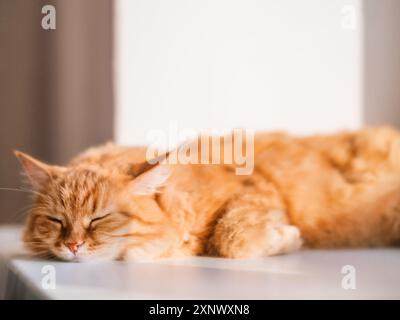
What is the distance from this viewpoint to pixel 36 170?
145 centimetres

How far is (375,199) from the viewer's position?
171 centimetres

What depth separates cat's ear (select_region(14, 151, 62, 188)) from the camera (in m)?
1.43

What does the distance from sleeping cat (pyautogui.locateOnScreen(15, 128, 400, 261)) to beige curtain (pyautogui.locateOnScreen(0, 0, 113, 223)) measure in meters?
0.89

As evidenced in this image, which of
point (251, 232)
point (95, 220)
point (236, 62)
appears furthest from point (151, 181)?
point (236, 62)

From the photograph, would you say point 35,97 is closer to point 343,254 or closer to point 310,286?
point 343,254

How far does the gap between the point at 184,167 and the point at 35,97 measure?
4.08ft

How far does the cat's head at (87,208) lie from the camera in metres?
1.36

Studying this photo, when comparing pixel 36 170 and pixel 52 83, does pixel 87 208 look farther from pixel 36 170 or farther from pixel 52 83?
pixel 52 83

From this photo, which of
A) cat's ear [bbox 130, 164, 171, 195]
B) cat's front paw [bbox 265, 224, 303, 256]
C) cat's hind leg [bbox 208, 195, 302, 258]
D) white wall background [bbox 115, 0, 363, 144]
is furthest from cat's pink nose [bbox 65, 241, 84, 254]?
white wall background [bbox 115, 0, 363, 144]

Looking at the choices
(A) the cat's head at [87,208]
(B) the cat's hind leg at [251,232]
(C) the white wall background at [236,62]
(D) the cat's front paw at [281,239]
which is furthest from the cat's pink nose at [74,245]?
(C) the white wall background at [236,62]

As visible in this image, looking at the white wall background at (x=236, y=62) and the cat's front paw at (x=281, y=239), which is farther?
the white wall background at (x=236, y=62)

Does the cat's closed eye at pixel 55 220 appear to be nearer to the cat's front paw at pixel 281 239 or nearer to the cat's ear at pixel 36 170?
the cat's ear at pixel 36 170

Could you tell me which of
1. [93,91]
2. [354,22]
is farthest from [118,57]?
[354,22]

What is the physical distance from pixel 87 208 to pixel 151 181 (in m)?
0.19
